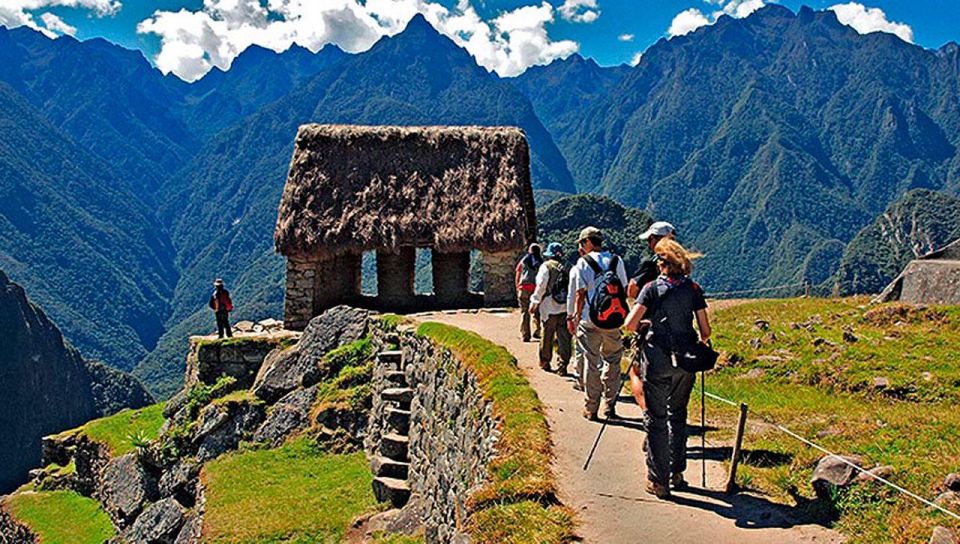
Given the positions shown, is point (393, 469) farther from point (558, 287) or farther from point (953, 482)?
point (953, 482)

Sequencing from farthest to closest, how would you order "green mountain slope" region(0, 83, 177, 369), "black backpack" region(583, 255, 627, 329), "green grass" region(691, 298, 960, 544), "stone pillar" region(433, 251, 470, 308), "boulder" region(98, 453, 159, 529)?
"green mountain slope" region(0, 83, 177, 369)
"stone pillar" region(433, 251, 470, 308)
"boulder" region(98, 453, 159, 529)
"black backpack" region(583, 255, 627, 329)
"green grass" region(691, 298, 960, 544)

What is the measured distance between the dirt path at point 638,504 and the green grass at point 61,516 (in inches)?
644

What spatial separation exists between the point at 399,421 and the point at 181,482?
19.2ft

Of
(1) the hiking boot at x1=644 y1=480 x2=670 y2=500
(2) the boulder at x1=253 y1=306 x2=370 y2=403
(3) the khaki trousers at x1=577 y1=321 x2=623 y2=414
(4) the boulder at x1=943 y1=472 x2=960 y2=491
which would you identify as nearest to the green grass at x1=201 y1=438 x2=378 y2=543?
(2) the boulder at x1=253 y1=306 x2=370 y2=403

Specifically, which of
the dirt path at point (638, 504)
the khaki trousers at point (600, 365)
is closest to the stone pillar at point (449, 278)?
the khaki trousers at point (600, 365)

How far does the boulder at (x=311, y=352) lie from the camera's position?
1769cm

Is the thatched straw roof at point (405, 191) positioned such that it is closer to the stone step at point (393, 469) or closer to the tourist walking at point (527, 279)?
the tourist walking at point (527, 279)

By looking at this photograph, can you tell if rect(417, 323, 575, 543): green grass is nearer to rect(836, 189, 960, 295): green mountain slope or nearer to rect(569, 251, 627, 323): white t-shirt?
rect(569, 251, 627, 323): white t-shirt

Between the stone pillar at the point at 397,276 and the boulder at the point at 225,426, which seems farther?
the stone pillar at the point at 397,276

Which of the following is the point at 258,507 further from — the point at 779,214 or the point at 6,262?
the point at 6,262

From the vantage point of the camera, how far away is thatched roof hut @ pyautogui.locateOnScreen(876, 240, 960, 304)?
15.4m

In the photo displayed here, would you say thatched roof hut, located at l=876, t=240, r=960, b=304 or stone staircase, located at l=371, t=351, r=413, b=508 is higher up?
thatched roof hut, located at l=876, t=240, r=960, b=304

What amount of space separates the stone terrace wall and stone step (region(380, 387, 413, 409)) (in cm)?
18

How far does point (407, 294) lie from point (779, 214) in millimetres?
116195
